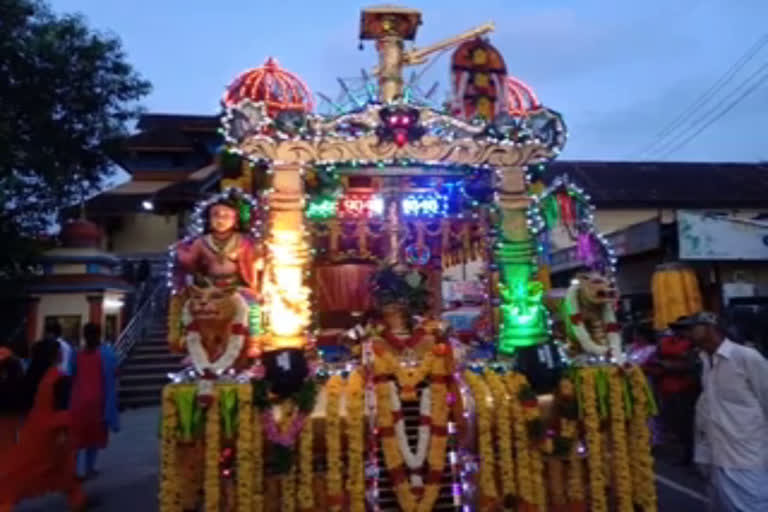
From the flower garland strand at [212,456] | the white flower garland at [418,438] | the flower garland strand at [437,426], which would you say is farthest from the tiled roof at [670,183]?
the flower garland strand at [212,456]

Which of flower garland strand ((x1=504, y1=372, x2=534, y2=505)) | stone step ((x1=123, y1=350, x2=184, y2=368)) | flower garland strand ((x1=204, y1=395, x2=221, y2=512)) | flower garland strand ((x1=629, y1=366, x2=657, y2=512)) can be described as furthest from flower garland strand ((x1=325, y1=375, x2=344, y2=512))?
stone step ((x1=123, y1=350, x2=184, y2=368))

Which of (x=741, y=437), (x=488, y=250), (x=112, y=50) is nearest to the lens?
(x=741, y=437)

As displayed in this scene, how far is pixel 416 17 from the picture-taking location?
8.12m

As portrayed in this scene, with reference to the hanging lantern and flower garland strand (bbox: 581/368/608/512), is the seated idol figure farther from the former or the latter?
the hanging lantern

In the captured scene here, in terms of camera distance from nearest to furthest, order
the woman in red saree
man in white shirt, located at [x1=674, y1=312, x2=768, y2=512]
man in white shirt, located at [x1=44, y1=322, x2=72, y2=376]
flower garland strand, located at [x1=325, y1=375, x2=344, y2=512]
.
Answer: man in white shirt, located at [x1=674, y1=312, x2=768, y2=512] < flower garland strand, located at [x1=325, y1=375, x2=344, y2=512] < the woman in red saree < man in white shirt, located at [x1=44, y1=322, x2=72, y2=376]

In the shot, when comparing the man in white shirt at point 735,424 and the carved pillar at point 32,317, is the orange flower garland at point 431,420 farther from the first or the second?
the carved pillar at point 32,317

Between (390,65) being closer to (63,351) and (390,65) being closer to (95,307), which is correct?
(63,351)

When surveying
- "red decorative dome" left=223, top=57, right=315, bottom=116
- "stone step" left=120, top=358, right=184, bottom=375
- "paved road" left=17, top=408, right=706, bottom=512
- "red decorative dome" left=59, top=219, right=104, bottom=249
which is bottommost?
"paved road" left=17, top=408, right=706, bottom=512

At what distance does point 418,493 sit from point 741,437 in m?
2.58

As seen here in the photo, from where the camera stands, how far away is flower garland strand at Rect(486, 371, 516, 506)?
5.38 m

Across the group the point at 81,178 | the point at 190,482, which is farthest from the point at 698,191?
the point at 190,482

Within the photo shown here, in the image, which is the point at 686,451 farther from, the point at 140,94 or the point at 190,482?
the point at 140,94

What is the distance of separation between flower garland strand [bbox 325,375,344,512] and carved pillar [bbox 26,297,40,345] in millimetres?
11056

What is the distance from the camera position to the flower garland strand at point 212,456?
513 centimetres
